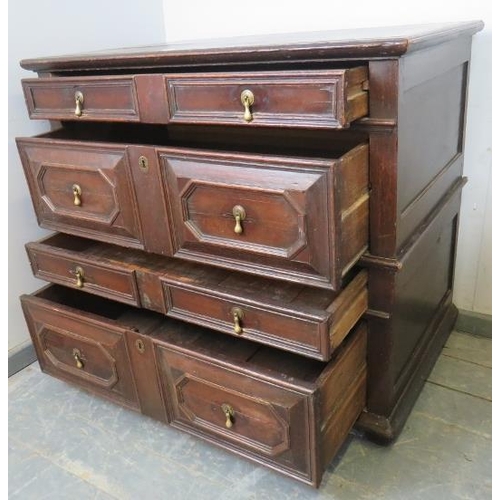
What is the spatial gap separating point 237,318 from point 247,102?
410mm

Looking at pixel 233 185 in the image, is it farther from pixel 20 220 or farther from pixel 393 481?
pixel 20 220

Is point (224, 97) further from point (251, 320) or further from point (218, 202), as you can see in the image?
point (251, 320)

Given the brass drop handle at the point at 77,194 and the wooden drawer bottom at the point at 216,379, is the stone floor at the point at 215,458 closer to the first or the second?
the wooden drawer bottom at the point at 216,379

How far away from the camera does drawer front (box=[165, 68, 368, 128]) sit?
0.83 m

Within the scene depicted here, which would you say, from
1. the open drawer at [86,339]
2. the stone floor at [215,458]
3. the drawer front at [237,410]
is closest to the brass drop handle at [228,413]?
the drawer front at [237,410]

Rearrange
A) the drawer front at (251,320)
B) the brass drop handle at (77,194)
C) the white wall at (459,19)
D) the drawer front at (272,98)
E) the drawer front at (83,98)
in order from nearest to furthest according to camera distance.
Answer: the drawer front at (272,98) → the drawer front at (251,320) → the drawer front at (83,98) → the brass drop handle at (77,194) → the white wall at (459,19)

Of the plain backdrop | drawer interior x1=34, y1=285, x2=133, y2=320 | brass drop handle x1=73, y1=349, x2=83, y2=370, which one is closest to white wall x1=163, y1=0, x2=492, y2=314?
the plain backdrop

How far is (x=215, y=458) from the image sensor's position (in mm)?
1211

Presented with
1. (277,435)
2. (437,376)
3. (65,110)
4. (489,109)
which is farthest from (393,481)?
(65,110)

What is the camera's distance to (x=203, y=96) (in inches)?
37.6

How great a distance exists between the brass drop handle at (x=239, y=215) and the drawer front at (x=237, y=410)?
0.29 meters

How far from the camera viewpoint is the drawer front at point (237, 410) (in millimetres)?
1013

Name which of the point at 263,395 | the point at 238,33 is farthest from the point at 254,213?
the point at 238,33

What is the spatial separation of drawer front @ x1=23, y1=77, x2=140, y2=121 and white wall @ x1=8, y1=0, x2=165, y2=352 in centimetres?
24
